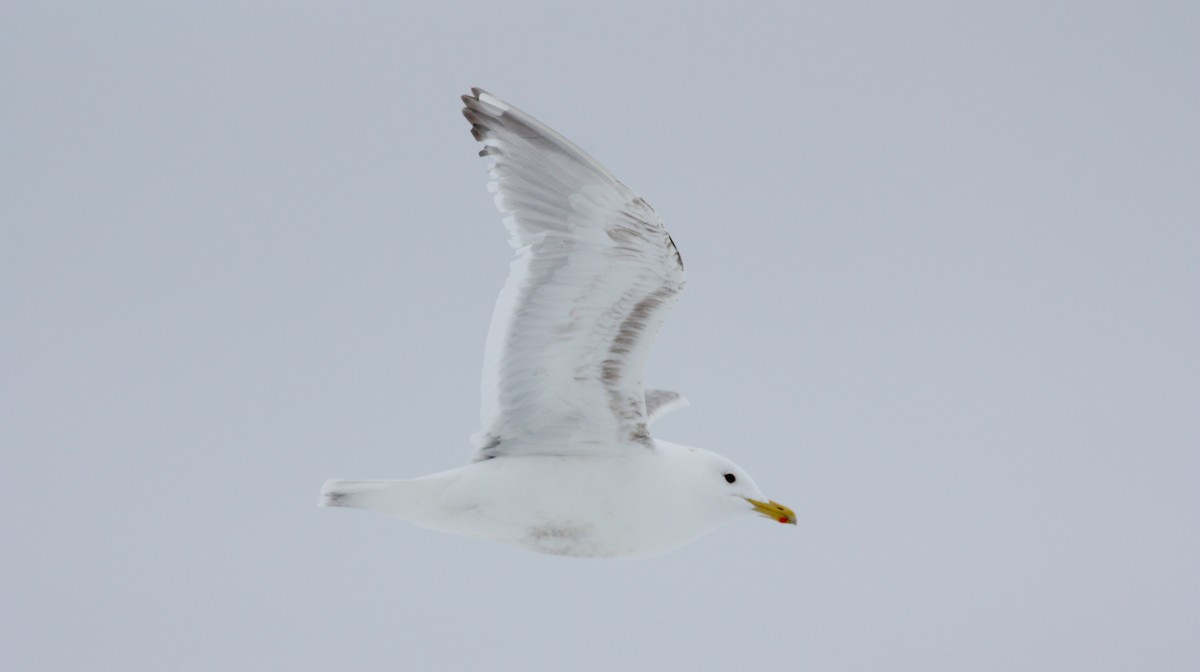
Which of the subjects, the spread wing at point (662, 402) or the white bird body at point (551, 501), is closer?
the white bird body at point (551, 501)

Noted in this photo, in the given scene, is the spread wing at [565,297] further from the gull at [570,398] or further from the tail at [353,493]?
the tail at [353,493]

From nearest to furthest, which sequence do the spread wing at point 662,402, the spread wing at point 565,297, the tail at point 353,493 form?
the spread wing at point 565,297
the tail at point 353,493
the spread wing at point 662,402

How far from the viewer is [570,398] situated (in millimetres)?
3854

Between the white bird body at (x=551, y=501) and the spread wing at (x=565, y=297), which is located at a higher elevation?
the spread wing at (x=565, y=297)

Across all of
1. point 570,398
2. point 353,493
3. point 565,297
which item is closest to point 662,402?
point 570,398

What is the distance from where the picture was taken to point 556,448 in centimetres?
394

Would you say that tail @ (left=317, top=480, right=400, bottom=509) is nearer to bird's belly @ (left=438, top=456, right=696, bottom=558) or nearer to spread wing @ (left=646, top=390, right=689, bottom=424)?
bird's belly @ (left=438, top=456, right=696, bottom=558)

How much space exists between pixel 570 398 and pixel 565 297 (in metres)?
0.41

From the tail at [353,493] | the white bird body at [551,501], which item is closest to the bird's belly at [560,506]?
the white bird body at [551,501]

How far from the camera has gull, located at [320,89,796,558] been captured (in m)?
3.46

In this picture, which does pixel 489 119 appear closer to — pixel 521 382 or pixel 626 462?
pixel 521 382

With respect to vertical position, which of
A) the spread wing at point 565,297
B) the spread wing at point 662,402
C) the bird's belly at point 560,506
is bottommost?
the bird's belly at point 560,506

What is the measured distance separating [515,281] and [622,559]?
110 centimetres

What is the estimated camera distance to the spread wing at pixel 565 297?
3.43 meters
